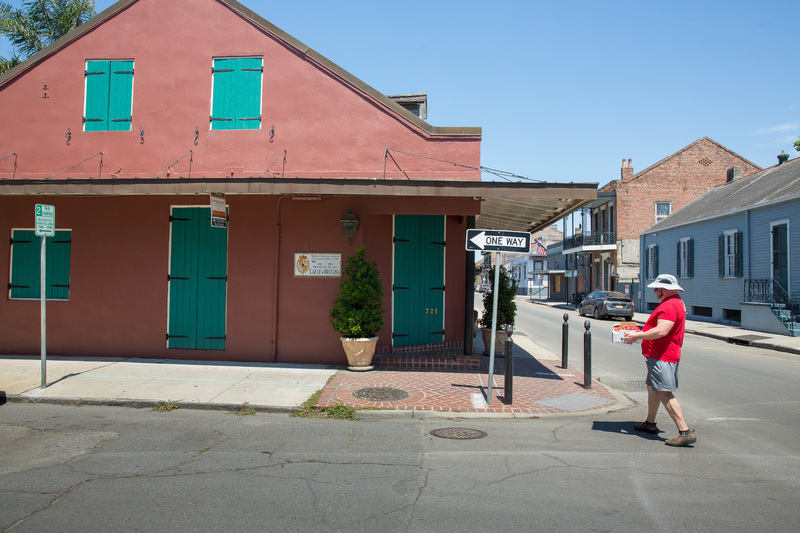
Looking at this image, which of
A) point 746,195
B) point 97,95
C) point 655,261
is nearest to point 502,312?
point 97,95

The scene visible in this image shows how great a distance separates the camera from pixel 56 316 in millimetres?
10750

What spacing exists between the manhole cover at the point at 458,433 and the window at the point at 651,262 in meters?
27.4

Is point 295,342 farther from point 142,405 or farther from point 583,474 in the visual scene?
point 583,474

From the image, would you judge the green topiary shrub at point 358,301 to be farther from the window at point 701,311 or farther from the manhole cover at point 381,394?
the window at point 701,311

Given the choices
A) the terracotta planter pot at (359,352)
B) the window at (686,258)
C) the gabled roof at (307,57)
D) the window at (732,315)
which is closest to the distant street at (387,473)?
the terracotta planter pot at (359,352)

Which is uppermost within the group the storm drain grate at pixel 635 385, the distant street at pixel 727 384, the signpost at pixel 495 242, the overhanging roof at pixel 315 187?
the overhanging roof at pixel 315 187

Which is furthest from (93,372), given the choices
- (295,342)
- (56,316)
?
(295,342)

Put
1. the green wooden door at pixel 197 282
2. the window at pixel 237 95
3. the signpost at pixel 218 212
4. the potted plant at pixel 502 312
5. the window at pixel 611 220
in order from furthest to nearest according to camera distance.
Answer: the window at pixel 611 220
the potted plant at pixel 502 312
the window at pixel 237 95
the green wooden door at pixel 197 282
the signpost at pixel 218 212

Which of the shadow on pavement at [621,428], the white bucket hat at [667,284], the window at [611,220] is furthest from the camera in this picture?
the window at [611,220]

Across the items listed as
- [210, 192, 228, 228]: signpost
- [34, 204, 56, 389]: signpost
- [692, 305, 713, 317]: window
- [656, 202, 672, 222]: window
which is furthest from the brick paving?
[656, 202, 672, 222]: window

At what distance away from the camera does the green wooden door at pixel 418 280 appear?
10922mm

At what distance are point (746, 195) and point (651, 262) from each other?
7.84 meters

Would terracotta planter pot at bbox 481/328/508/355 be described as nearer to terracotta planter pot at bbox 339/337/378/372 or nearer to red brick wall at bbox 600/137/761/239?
terracotta planter pot at bbox 339/337/378/372

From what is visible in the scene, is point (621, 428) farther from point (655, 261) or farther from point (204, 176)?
point (655, 261)
